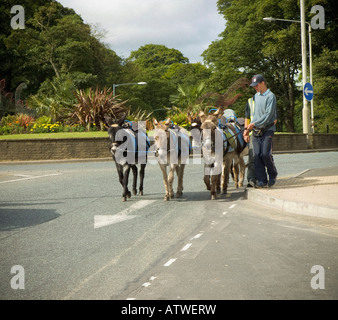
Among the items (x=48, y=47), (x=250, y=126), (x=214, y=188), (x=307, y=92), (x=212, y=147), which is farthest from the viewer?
(x=48, y=47)

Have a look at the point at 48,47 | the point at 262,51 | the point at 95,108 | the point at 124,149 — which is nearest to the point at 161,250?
the point at 124,149

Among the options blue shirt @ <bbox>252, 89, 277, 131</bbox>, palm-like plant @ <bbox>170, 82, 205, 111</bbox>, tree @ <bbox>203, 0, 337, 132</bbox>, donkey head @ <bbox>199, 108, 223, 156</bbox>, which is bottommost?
donkey head @ <bbox>199, 108, 223, 156</bbox>

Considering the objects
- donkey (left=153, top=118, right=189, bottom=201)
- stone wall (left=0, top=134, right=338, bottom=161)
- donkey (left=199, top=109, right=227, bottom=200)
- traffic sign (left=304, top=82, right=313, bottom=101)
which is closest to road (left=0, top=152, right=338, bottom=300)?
donkey (left=153, top=118, right=189, bottom=201)

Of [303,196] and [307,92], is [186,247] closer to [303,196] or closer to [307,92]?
[303,196]

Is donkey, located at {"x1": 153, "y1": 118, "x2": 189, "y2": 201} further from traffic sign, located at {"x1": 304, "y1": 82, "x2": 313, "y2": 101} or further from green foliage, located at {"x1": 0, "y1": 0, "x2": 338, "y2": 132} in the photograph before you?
green foliage, located at {"x1": 0, "y1": 0, "x2": 338, "y2": 132}

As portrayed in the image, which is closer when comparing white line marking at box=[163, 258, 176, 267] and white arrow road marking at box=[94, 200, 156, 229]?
white line marking at box=[163, 258, 176, 267]

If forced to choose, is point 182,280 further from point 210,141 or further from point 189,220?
point 210,141

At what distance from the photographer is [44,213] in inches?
376

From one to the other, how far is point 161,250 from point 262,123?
4778 mm

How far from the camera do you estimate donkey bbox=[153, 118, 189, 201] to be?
10680mm

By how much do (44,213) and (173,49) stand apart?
9384 cm

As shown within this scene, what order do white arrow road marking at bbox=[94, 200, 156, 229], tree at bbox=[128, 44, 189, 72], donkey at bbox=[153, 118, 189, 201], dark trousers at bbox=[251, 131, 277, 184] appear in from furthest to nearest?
1. tree at bbox=[128, 44, 189, 72]
2. donkey at bbox=[153, 118, 189, 201]
3. dark trousers at bbox=[251, 131, 277, 184]
4. white arrow road marking at bbox=[94, 200, 156, 229]

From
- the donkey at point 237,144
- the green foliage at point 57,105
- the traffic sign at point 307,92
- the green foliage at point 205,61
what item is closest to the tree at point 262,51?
the green foliage at point 205,61

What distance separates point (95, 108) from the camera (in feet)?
101
